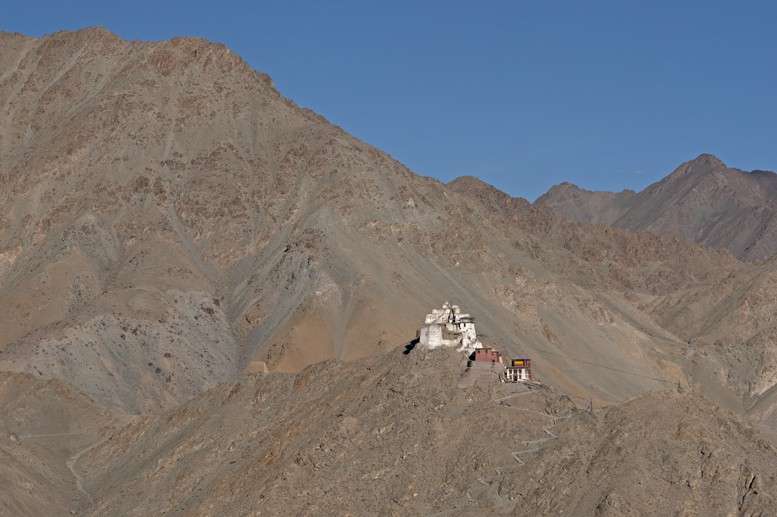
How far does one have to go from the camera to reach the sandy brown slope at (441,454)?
71.8 metres

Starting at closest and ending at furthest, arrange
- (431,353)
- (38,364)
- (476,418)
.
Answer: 1. (476,418)
2. (431,353)
3. (38,364)

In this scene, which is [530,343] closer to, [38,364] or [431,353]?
[38,364]

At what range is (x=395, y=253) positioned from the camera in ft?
653

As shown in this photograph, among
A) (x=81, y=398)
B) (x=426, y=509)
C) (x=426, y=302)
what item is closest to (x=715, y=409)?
(x=426, y=509)

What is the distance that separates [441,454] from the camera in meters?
82.2

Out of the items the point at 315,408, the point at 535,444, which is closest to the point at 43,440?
the point at 315,408

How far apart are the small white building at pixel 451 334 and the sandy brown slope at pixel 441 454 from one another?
3.38 m

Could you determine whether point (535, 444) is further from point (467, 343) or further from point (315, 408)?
point (467, 343)

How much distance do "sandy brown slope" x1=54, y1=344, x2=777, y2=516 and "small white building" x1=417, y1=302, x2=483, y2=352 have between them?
3.38 metres

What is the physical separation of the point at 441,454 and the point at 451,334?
24119 mm

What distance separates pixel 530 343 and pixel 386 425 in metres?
104

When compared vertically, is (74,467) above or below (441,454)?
above

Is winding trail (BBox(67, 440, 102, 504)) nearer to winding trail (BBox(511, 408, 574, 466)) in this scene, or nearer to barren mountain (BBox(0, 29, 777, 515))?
barren mountain (BBox(0, 29, 777, 515))

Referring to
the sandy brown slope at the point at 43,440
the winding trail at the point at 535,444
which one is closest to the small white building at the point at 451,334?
the winding trail at the point at 535,444
